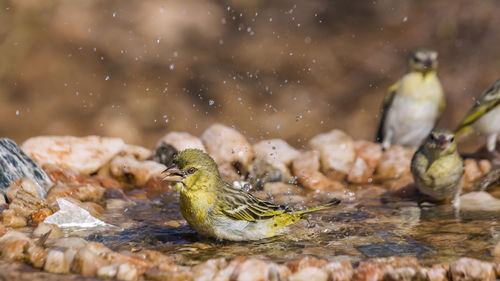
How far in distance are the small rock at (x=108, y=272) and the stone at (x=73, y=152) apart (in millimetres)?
2513

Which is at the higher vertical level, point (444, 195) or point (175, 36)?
point (175, 36)

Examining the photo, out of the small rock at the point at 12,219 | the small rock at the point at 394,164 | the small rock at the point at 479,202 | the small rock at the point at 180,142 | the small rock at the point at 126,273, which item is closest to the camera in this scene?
the small rock at the point at 126,273

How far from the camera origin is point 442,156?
4.69 metres

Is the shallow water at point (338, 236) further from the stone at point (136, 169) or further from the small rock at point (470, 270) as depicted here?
the stone at point (136, 169)

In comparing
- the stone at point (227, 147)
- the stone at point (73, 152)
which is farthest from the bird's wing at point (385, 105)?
the stone at point (73, 152)

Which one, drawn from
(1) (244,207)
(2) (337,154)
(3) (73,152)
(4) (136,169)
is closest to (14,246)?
(1) (244,207)

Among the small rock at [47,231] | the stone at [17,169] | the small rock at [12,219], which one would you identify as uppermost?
the stone at [17,169]

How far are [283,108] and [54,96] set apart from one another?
10.5ft

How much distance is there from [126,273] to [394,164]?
142 inches

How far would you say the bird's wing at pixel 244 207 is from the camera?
3.44 meters

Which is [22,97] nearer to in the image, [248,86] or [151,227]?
[248,86]

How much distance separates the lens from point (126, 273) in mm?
2658

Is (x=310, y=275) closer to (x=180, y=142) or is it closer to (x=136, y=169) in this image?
(x=136, y=169)

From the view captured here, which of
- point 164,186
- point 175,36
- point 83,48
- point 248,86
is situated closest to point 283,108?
point 248,86
